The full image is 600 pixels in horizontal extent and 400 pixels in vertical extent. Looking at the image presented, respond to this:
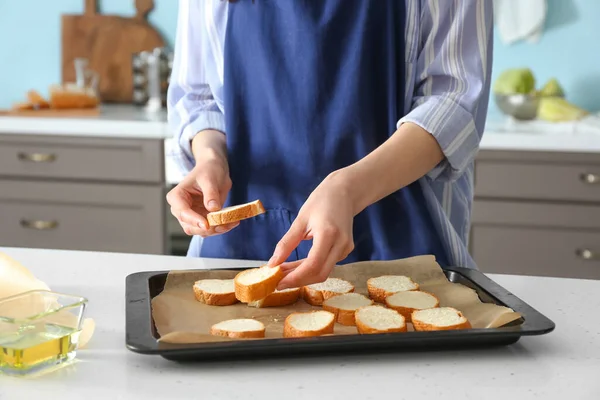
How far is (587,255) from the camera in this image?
8.55 ft

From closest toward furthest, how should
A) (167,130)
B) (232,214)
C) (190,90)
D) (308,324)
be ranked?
(308,324)
(232,214)
(190,90)
(167,130)

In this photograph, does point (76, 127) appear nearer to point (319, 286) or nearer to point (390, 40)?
point (390, 40)

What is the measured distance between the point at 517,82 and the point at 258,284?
205cm

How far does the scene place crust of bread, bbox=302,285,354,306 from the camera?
1.07 metres

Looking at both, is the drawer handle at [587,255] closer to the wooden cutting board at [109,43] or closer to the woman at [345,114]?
the woman at [345,114]

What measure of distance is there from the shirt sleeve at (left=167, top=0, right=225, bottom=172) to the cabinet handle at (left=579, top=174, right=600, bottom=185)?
1.42 metres

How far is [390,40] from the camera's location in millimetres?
1350

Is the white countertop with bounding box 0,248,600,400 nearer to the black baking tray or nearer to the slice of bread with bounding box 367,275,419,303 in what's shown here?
the black baking tray

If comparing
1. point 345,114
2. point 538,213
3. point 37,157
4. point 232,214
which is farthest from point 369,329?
point 37,157

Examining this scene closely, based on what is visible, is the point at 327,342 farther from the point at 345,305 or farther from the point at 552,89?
the point at 552,89

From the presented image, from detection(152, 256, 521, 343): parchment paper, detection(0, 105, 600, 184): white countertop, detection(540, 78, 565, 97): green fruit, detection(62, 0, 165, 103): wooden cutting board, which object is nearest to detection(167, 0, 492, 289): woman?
detection(152, 256, 521, 343): parchment paper

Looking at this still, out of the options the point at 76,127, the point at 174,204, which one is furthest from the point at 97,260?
the point at 76,127

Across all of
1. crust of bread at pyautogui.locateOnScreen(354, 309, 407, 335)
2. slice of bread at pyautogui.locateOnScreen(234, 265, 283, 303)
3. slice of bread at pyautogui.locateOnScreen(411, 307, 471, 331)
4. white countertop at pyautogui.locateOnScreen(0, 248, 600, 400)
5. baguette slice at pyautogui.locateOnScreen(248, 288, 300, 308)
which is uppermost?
slice of bread at pyautogui.locateOnScreen(234, 265, 283, 303)

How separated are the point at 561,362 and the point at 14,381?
558 mm
